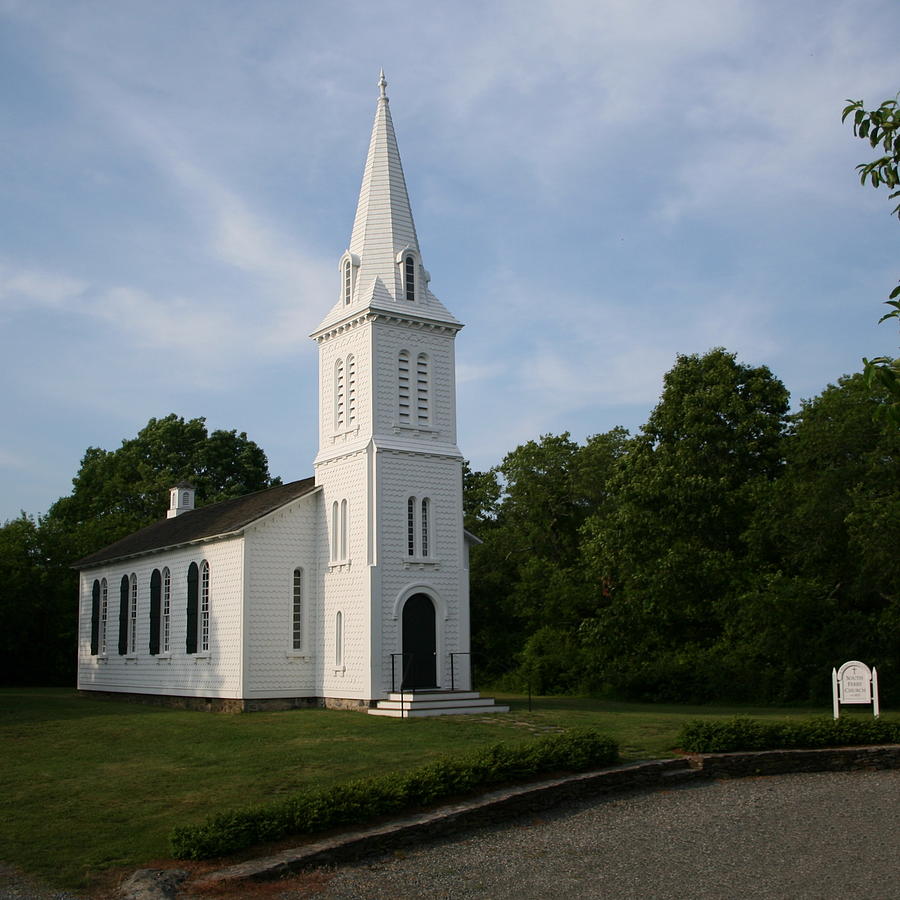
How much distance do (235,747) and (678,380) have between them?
2435cm

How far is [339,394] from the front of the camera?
105 feet

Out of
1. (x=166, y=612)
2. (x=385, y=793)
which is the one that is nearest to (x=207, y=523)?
(x=166, y=612)

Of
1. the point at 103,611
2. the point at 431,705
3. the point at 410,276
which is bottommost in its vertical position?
the point at 431,705

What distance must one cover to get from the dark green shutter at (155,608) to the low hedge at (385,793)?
22.3m

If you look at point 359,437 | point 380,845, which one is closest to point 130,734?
point 359,437

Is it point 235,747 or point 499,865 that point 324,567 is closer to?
point 235,747

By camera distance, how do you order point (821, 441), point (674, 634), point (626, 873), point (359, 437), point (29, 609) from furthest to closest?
point (29, 609)
point (674, 634)
point (821, 441)
point (359, 437)
point (626, 873)

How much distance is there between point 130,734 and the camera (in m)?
24.1

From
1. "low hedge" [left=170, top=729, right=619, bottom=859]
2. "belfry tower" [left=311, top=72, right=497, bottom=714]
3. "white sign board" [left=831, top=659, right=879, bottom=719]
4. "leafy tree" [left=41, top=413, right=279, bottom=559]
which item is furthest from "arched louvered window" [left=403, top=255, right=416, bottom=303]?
"leafy tree" [left=41, top=413, right=279, bottom=559]

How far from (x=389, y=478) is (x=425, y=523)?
181cm

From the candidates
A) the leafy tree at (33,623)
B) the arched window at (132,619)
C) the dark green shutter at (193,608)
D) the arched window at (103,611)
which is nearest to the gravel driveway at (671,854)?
the dark green shutter at (193,608)

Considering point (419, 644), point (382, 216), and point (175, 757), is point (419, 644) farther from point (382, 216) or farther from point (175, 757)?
point (382, 216)

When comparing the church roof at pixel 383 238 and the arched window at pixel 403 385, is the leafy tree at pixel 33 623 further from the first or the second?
the arched window at pixel 403 385

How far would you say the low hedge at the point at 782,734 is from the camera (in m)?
18.6
